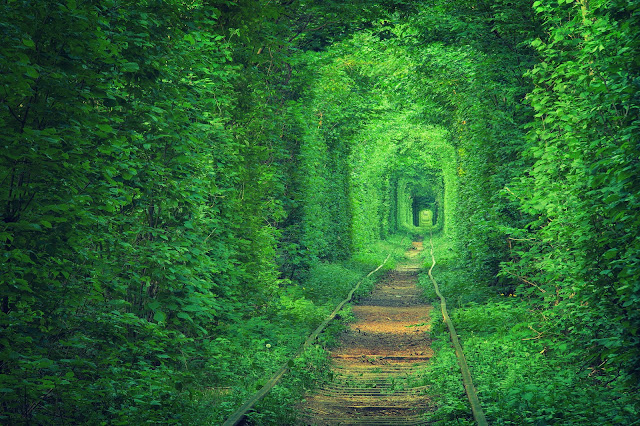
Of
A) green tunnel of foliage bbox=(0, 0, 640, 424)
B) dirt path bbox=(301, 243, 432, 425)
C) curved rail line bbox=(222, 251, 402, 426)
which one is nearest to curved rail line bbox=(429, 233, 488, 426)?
green tunnel of foliage bbox=(0, 0, 640, 424)

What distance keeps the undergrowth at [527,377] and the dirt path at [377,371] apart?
0.34 metres

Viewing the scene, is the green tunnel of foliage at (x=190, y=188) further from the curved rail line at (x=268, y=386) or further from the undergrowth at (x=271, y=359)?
the curved rail line at (x=268, y=386)

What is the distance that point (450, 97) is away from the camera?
2016 centimetres

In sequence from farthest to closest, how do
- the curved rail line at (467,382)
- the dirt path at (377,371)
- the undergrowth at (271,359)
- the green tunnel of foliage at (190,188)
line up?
the dirt path at (377,371) → the undergrowth at (271,359) → the curved rail line at (467,382) → the green tunnel of foliage at (190,188)

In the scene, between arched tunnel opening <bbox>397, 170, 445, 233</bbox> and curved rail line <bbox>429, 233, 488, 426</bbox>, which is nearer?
curved rail line <bbox>429, 233, 488, 426</bbox>

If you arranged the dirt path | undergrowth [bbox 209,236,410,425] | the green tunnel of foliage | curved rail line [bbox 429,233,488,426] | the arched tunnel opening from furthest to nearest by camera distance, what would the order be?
1. the arched tunnel opening
2. the dirt path
3. undergrowth [bbox 209,236,410,425]
4. curved rail line [bbox 429,233,488,426]
5. the green tunnel of foliage

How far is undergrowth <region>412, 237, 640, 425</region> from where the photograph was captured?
6.11 metres

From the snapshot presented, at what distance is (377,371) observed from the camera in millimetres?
9445

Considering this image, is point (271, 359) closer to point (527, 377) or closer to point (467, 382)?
point (467, 382)

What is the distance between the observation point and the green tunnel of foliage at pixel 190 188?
15.3ft

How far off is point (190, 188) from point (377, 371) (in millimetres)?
4100

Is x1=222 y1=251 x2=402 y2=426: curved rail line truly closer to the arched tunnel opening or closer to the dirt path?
the dirt path

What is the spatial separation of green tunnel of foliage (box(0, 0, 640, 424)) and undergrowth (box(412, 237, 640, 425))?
0.87ft

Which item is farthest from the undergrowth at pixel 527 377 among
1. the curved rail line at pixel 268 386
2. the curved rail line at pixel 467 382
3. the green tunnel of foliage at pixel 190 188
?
the curved rail line at pixel 268 386
